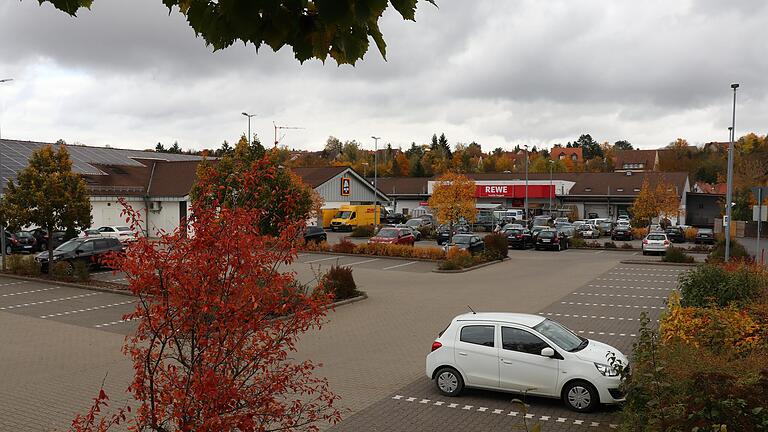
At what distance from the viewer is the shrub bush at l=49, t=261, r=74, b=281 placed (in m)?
23.5

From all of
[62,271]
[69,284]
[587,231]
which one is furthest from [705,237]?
[62,271]

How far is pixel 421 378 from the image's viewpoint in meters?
11.6

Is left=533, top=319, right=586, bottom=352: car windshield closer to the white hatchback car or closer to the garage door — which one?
the white hatchback car

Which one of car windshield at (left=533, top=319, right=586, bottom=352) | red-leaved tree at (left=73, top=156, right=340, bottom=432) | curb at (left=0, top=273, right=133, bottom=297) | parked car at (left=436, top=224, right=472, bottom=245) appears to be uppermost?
red-leaved tree at (left=73, top=156, right=340, bottom=432)

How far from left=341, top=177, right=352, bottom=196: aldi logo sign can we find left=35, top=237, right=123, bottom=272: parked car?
108ft

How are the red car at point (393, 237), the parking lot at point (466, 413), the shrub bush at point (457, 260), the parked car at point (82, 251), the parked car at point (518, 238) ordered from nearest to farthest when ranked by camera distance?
the parking lot at point (466, 413) < the parked car at point (82, 251) < the shrub bush at point (457, 260) < the red car at point (393, 237) < the parked car at point (518, 238)

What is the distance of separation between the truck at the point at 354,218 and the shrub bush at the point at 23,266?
29.9m

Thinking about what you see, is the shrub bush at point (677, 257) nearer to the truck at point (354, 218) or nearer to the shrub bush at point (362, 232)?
the shrub bush at point (362, 232)

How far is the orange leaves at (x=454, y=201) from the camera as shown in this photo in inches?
1651

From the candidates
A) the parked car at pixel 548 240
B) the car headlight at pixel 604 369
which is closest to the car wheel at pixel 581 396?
the car headlight at pixel 604 369

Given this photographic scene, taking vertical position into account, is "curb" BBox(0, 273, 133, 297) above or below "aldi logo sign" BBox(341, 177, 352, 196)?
→ below

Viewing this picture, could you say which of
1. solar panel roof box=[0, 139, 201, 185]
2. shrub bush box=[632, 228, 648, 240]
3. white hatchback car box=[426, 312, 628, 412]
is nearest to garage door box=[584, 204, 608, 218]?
shrub bush box=[632, 228, 648, 240]

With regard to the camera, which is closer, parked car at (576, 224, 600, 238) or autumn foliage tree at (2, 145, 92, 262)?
autumn foliage tree at (2, 145, 92, 262)

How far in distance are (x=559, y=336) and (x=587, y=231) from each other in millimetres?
39148
